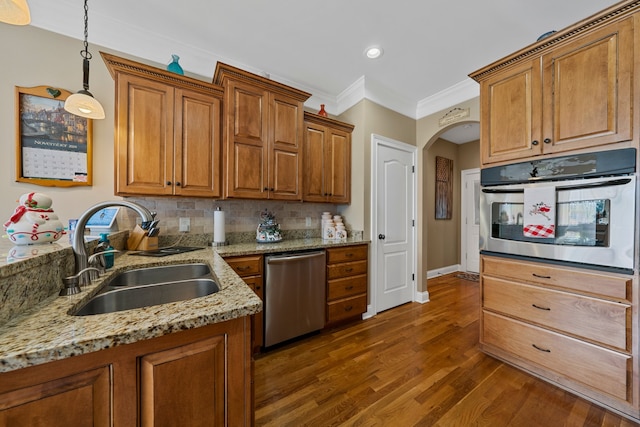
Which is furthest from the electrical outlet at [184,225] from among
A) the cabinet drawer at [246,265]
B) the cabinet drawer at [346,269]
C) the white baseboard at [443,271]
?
the white baseboard at [443,271]

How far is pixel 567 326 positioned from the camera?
155 cm

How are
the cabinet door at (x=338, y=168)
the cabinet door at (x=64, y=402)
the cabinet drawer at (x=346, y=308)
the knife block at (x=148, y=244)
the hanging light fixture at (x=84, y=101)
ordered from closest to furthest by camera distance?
the cabinet door at (x=64, y=402) < the hanging light fixture at (x=84, y=101) < the knife block at (x=148, y=244) < the cabinet drawer at (x=346, y=308) < the cabinet door at (x=338, y=168)

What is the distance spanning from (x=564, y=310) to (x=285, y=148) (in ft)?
8.29

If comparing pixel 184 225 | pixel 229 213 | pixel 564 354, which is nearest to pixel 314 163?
pixel 229 213

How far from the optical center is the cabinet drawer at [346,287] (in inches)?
95.5

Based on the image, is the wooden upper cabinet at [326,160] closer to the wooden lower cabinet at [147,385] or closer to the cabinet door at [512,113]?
the cabinet door at [512,113]

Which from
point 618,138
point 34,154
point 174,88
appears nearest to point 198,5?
point 174,88

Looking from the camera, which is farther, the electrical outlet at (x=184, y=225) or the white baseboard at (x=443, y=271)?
the white baseboard at (x=443, y=271)

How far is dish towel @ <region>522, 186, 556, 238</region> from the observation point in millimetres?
1614

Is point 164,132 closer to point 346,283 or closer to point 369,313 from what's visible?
point 346,283

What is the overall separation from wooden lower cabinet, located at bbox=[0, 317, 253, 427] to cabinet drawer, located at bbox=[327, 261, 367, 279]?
164 cm

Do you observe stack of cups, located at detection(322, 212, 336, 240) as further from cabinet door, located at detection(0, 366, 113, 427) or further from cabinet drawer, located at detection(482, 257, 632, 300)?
cabinet door, located at detection(0, 366, 113, 427)

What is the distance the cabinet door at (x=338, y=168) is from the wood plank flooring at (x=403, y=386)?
1521 mm

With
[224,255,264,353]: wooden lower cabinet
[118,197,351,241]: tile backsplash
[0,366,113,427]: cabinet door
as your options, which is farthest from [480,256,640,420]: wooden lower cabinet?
[0,366,113,427]: cabinet door
